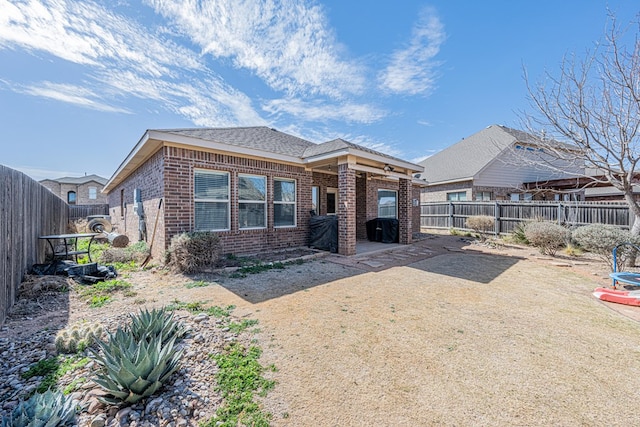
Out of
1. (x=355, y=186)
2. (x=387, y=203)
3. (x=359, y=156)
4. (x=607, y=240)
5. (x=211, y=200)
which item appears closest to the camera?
(x=607, y=240)

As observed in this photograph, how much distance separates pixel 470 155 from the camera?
17.6m

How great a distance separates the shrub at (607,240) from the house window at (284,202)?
8.49 metres

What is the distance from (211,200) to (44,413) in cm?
570

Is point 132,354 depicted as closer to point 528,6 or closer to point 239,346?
point 239,346

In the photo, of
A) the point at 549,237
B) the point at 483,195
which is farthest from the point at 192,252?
the point at 483,195

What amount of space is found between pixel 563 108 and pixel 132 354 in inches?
400

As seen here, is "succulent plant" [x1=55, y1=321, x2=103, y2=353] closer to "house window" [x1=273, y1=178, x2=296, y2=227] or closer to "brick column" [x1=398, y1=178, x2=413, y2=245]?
"house window" [x1=273, y1=178, x2=296, y2=227]

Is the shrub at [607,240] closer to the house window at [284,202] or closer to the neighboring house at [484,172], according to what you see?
the neighboring house at [484,172]

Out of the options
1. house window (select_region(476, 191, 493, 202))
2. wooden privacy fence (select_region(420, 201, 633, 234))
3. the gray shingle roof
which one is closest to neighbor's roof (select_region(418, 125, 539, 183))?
house window (select_region(476, 191, 493, 202))

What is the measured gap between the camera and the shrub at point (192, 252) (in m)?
5.70

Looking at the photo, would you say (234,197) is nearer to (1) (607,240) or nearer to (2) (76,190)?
(1) (607,240)

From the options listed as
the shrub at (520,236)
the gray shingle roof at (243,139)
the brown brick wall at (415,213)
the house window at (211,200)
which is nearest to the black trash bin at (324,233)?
the gray shingle roof at (243,139)

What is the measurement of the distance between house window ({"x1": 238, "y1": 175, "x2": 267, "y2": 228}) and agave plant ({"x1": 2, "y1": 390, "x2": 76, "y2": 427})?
5784mm

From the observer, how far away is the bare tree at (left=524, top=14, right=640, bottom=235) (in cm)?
580
